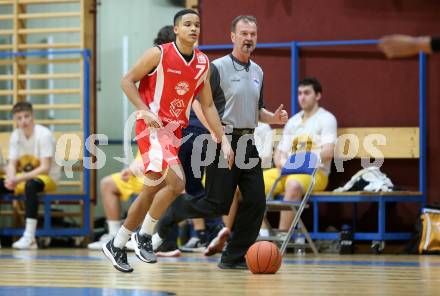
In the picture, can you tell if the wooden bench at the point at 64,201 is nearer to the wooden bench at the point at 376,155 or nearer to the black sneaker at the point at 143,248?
the wooden bench at the point at 376,155

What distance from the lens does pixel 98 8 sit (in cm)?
1109

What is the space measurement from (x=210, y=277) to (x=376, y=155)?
4.30m

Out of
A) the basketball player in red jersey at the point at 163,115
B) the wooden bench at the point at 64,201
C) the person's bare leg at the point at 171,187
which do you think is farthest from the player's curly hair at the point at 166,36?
the wooden bench at the point at 64,201

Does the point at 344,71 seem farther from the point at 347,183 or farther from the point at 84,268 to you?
the point at 84,268

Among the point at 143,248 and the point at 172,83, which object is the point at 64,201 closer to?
the point at 143,248

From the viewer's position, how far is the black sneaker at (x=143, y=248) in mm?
6195

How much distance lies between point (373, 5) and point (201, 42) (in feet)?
6.80

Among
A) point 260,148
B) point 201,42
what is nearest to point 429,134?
point 260,148

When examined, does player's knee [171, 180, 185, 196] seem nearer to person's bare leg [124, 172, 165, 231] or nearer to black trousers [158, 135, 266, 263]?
person's bare leg [124, 172, 165, 231]

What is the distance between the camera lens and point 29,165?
1020 centimetres

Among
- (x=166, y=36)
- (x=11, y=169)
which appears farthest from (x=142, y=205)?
(x=11, y=169)

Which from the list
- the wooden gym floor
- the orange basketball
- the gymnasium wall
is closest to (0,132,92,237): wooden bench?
the wooden gym floor

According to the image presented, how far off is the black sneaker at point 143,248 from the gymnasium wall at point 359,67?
4.07 metres

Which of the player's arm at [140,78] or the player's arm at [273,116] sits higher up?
the player's arm at [140,78]
